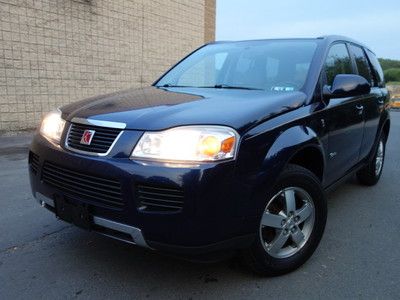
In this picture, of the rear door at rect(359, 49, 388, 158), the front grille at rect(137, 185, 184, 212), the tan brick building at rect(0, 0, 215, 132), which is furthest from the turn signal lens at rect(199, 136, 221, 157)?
the tan brick building at rect(0, 0, 215, 132)

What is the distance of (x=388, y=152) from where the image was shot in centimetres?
848

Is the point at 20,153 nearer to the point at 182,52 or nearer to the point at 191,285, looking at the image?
the point at 191,285

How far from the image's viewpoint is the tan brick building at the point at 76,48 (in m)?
8.57

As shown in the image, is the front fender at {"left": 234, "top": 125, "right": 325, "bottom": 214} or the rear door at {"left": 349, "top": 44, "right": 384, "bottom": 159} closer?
the front fender at {"left": 234, "top": 125, "right": 325, "bottom": 214}

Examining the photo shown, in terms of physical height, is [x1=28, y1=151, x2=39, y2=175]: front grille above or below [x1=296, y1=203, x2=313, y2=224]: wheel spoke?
above

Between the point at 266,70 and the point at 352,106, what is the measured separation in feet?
3.09

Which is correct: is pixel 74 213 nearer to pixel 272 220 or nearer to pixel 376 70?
pixel 272 220

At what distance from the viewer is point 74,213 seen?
2750 mm

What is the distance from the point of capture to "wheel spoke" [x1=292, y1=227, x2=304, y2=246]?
3.10 meters

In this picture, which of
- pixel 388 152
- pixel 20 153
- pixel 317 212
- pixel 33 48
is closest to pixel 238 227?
pixel 317 212

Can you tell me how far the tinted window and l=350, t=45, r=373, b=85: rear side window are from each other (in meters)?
0.29

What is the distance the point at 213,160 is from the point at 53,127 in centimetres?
138

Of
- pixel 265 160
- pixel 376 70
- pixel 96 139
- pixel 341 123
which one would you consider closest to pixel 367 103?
pixel 341 123

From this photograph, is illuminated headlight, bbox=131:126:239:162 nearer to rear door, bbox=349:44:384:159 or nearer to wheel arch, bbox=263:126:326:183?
wheel arch, bbox=263:126:326:183
